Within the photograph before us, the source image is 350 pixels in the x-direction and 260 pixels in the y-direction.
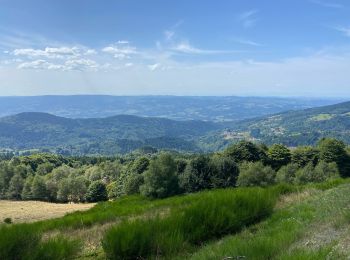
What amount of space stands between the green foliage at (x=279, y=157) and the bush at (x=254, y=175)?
7228 millimetres

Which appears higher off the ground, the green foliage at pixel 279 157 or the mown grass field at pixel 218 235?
the mown grass field at pixel 218 235

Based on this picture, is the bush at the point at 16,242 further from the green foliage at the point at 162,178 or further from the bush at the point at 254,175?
the bush at the point at 254,175

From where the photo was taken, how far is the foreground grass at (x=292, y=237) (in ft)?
19.6

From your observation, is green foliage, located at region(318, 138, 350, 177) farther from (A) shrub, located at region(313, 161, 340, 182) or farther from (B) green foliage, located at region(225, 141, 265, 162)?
(B) green foliage, located at region(225, 141, 265, 162)

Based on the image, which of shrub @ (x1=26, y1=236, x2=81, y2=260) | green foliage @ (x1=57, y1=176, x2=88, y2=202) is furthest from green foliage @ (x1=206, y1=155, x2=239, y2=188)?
shrub @ (x1=26, y1=236, x2=81, y2=260)

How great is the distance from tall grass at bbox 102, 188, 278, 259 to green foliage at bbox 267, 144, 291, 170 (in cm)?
5922

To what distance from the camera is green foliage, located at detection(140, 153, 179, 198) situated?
162 ft

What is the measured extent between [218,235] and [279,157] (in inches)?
2426

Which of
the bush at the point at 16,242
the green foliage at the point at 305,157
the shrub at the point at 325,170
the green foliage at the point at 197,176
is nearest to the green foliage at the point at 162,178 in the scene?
the green foliage at the point at 197,176

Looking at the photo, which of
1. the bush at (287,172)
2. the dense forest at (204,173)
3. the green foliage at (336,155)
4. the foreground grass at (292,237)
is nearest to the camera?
the foreground grass at (292,237)

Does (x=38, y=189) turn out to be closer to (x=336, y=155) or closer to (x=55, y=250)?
(x=336, y=155)

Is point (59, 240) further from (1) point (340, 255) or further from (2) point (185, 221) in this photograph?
(1) point (340, 255)

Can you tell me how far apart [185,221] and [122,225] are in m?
1.37

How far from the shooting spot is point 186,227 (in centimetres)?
827
